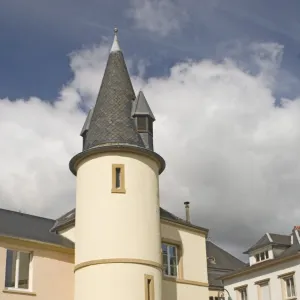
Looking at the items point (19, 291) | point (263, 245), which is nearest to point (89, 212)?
point (19, 291)

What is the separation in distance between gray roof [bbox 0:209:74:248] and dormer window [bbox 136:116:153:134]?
6420 mm

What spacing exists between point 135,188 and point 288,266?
2137 cm

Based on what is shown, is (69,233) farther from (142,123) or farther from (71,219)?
(142,123)

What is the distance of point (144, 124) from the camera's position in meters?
27.4

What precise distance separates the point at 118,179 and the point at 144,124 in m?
3.20

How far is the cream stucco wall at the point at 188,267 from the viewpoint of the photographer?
96.4ft

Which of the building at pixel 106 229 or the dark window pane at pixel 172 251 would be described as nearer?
the building at pixel 106 229

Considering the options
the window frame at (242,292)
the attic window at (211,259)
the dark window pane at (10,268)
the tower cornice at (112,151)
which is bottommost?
the dark window pane at (10,268)

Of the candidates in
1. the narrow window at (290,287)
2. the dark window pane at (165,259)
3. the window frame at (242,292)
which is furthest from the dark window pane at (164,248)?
the window frame at (242,292)

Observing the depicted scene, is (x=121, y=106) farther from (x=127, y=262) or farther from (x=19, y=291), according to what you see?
(x=19, y=291)

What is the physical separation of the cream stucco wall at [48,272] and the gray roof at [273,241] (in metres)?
23.4

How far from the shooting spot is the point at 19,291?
2475 cm

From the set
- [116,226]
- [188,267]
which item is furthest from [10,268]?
[188,267]

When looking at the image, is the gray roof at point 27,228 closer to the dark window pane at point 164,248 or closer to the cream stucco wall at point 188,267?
the dark window pane at point 164,248
